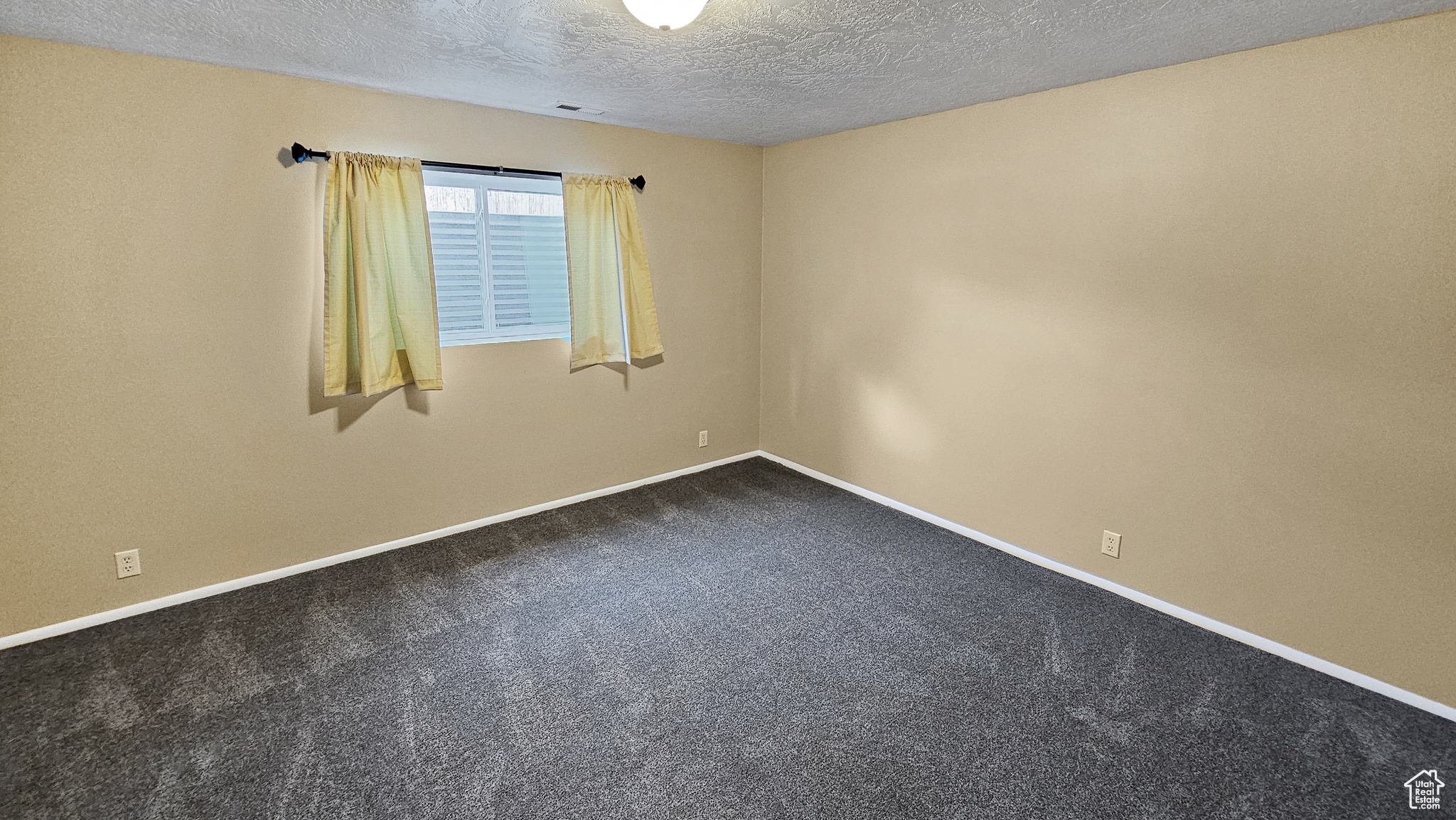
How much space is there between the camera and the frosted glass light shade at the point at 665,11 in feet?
5.48

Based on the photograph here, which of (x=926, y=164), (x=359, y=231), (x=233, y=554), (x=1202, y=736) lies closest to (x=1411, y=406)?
(x=1202, y=736)

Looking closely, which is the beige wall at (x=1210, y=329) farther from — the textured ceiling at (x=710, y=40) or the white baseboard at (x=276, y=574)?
the white baseboard at (x=276, y=574)

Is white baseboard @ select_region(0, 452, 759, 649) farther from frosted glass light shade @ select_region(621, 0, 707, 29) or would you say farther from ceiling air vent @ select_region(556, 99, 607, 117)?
frosted glass light shade @ select_region(621, 0, 707, 29)

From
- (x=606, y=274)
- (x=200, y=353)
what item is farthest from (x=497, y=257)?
(x=200, y=353)

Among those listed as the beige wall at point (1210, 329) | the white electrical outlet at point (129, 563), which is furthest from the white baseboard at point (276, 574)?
the beige wall at point (1210, 329)

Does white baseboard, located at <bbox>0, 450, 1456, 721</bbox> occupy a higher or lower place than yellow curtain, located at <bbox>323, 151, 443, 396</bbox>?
lower

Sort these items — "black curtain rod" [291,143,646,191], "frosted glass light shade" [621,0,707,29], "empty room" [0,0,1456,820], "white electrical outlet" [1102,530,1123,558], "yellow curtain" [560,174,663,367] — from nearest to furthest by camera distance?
"frosted glass light shade" [621,0,707,29]
"empty room" [0,0,1456,820]
"black curtain rod" [291,143,646,191]
"white electrical outlet" [1102,530,1123,558]
"yellow curtain" [560,174,663,367]

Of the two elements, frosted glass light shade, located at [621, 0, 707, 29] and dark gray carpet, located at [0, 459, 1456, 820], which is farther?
dark gray carpet, located at [0, 459, 1456, 820]

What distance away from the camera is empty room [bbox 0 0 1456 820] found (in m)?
1.95

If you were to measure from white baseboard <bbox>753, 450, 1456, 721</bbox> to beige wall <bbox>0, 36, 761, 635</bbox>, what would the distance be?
8.01 feet

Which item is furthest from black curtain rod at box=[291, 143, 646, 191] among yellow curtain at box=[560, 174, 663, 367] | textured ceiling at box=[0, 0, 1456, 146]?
textured ceiling at box=[0, 0, 1456, 146]

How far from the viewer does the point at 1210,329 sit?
2512 mm

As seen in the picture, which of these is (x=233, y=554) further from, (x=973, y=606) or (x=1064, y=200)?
(x=1064, y=200)

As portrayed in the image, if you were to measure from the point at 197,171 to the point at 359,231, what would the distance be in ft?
1.98
